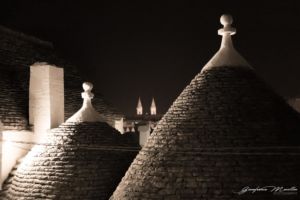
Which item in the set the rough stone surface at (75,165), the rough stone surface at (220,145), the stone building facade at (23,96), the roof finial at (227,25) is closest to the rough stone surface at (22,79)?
the stone building facade at (23,96)

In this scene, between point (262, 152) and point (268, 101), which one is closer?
point (262, 152)

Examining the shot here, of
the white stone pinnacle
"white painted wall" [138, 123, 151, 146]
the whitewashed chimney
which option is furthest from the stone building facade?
the white stone pinnacle

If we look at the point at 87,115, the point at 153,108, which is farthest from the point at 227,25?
the point at 153,108

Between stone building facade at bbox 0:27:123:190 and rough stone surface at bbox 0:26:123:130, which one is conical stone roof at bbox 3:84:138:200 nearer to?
stone building facade at bbox 0:27:123:190

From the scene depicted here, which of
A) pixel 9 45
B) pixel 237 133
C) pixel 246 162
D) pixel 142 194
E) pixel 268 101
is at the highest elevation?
pixel 9 45

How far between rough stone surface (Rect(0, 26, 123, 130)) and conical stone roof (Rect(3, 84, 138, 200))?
83.1 inches

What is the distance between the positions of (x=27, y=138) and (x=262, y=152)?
24.8 feet

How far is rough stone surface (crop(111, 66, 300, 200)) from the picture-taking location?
8.02 m

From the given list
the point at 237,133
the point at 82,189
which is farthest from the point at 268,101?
the point at 82,189

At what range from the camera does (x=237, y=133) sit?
27.6ft

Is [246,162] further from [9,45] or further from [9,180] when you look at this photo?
[9,45]

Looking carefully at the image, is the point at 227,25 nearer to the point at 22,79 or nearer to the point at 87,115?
the point at 87,115

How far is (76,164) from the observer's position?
→ 10.8m

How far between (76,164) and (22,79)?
5.35 metres
